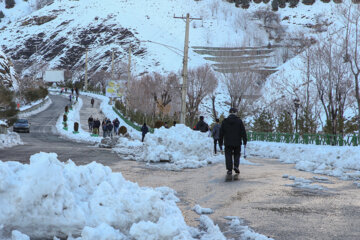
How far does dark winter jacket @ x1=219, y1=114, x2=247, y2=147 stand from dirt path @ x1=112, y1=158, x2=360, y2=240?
899 mm

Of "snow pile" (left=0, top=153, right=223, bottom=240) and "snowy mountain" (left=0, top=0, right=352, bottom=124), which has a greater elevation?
"snowy mountain" (left=0, top=0, right=352, bottom=124)

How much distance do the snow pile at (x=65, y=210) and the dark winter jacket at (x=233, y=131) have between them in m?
6.24

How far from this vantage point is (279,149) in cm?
2145

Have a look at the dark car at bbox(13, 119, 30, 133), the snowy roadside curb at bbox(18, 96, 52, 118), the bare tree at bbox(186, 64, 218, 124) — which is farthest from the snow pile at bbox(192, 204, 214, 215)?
the snowy roadside curb at bbox(18, 96, 52, 118)

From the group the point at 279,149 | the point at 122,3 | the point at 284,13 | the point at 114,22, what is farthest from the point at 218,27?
the point at 279,149

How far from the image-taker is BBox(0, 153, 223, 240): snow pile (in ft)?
15.5

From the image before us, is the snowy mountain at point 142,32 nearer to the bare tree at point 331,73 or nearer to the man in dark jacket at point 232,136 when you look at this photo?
the bare tree at point 331,73

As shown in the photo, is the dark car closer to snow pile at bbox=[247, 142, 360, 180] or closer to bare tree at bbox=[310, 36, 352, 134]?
bare tree at bbox=[310, 36, 352, 134]

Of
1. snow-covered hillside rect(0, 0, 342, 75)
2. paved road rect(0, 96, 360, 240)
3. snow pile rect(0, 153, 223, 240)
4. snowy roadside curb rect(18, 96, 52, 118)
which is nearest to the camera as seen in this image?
snow pile rect(0, 153, 223, 240)

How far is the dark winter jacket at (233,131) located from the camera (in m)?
11.4

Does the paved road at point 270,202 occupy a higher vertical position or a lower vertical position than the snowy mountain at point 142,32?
lower

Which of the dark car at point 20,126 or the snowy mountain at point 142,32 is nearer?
the dark car at point 20,126

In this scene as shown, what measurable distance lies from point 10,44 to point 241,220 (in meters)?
168

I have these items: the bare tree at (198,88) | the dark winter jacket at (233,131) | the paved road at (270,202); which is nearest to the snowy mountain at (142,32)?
the bare tree at (198,88)
